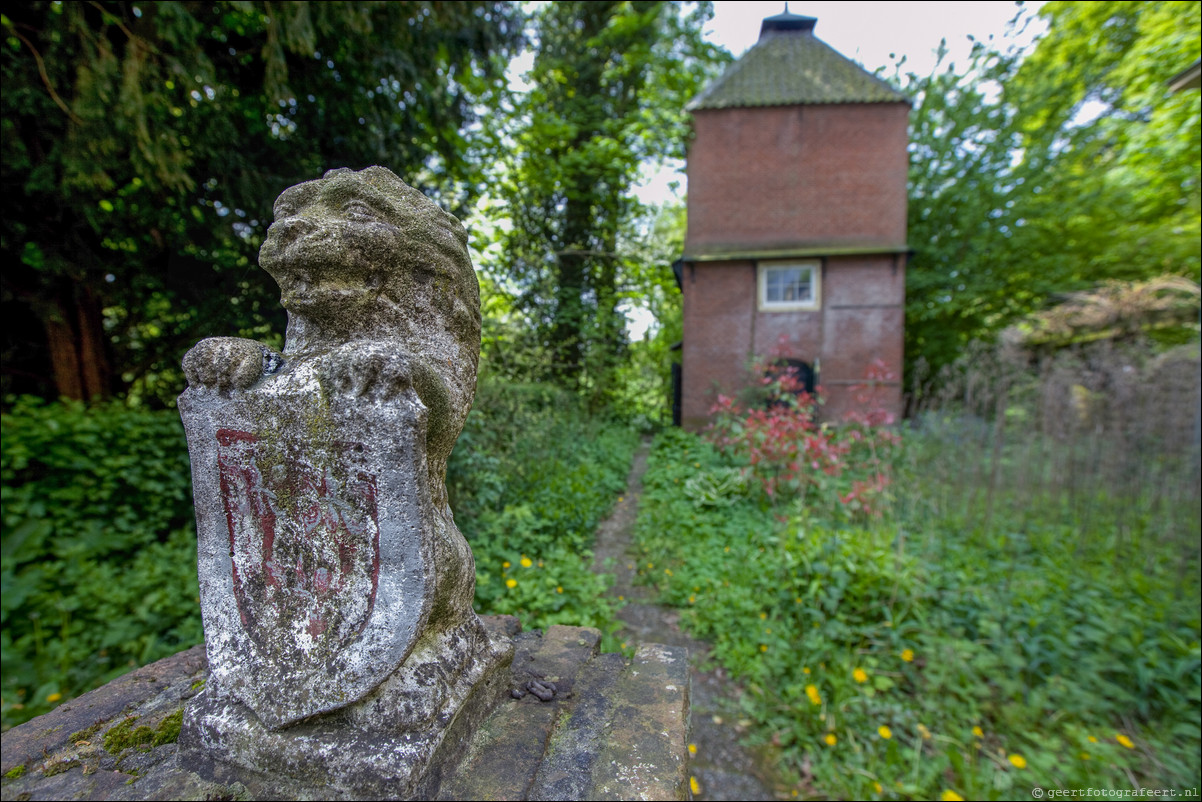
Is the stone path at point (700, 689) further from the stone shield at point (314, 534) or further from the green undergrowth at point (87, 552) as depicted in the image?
the green undergrowth at point (87, 552)

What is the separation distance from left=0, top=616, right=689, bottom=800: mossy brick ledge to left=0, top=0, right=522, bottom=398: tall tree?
3.24 metres

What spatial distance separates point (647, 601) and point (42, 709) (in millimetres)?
3597

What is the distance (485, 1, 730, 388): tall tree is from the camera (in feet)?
32.3

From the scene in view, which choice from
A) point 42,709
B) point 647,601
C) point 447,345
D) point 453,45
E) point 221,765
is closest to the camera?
point 221,765

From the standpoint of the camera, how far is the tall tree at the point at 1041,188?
10.3m

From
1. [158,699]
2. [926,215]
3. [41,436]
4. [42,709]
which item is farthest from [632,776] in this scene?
[926,215]

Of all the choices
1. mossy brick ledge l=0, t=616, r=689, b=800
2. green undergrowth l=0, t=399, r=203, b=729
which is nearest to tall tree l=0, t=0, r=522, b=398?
green undergrowth l=0, t=399, r=203, b=729

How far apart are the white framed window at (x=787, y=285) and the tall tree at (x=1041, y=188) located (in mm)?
3546

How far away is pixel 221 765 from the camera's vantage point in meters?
→ 1.45

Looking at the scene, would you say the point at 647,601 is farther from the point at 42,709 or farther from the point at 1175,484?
the point at 1175,484

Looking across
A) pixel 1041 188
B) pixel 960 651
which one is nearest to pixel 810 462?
pixel 960 651

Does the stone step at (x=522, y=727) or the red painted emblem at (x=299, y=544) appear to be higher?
the red painted emblem at (x=299, y=544)

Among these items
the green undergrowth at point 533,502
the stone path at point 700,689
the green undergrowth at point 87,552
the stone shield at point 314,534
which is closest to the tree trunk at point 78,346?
the green undergrowth at point 87,552

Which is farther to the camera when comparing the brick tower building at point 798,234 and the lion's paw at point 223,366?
the brick tower building at point 798,234
